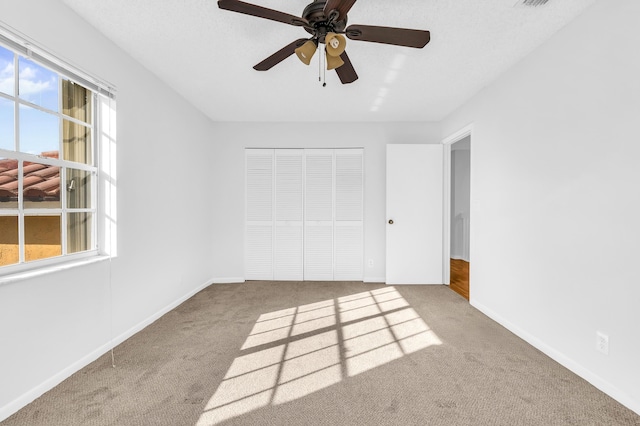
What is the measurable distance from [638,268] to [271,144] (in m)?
4.24

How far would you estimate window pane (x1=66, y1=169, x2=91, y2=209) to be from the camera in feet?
7.53

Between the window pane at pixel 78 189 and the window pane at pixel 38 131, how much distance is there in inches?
9.3

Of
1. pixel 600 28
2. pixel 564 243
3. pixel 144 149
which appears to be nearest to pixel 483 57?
pixel 600 28

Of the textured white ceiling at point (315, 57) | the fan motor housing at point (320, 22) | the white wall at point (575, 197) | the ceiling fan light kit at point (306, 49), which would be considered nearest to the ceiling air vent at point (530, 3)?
the textured white ceiling at point (315, 57)

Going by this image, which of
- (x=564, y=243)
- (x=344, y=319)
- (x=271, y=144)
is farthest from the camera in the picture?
(x=271, y=144)

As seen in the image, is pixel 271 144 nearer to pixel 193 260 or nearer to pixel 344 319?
pixel 193 260

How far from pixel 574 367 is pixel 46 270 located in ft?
11.9

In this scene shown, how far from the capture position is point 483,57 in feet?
9.05

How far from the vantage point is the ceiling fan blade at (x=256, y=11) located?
5.21 ft

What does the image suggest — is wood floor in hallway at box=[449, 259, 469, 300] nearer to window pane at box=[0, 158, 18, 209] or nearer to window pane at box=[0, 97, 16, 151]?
window pane at box=[0, 158, 18, 209]

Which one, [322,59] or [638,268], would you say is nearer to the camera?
[638,268]

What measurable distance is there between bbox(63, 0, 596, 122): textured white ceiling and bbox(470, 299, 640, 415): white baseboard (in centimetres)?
245

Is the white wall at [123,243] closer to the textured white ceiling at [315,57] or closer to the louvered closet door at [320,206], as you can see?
the textured white ceiling at [315,57]

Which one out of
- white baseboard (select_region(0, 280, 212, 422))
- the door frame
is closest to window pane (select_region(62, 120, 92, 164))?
white baseboard (select_region(0, 280, 212, 422))
